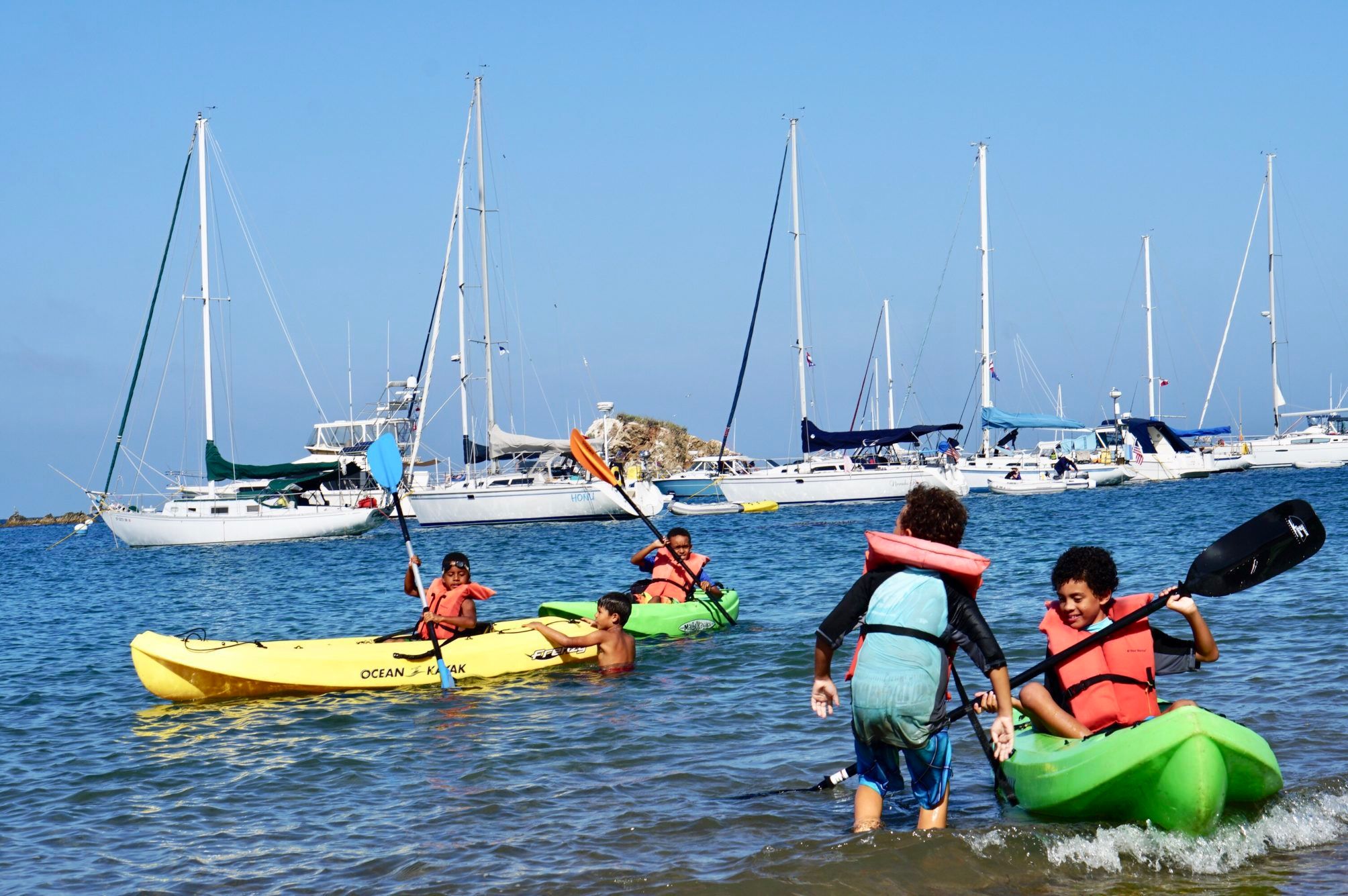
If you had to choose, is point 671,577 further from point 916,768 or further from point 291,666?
point 916,768

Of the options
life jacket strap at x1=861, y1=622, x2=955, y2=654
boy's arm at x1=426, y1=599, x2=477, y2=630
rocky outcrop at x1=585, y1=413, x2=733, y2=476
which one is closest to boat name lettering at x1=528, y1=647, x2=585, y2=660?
boy's arm at x1=426, y1=599, x2=477, y2=630

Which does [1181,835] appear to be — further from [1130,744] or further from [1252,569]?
[1252,569]

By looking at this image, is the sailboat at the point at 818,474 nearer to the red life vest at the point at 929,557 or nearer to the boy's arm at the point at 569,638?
the boy's arm at the point at 569,638

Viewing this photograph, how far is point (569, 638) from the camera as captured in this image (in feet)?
34.3

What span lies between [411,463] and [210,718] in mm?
29718

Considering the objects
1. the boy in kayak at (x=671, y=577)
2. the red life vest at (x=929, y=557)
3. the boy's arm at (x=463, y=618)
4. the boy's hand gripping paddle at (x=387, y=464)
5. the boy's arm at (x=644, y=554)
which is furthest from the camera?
the boy in kayak at (x=671, y=577)

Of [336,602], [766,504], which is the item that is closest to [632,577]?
[336,602]

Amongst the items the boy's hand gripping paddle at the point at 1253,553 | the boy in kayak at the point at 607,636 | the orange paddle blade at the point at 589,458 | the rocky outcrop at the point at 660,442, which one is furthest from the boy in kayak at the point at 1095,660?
the rocky outcrop at the point at 660,442

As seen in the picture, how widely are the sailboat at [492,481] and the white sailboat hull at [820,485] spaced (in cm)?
373

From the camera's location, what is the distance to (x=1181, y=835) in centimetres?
513

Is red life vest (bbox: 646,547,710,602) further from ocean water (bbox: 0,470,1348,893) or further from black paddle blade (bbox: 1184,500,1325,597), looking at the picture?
black paddle blade (bbox: 1184,500,1325,597)

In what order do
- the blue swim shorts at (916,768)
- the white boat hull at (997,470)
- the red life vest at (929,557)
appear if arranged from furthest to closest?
1. the white boat hull at (997,470)
2. the blue swim shorts at (916,768)
3. the red life vest at (929,557)

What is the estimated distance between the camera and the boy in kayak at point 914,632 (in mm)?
4598

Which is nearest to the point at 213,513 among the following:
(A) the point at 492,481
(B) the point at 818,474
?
(A) the point at 492,481
